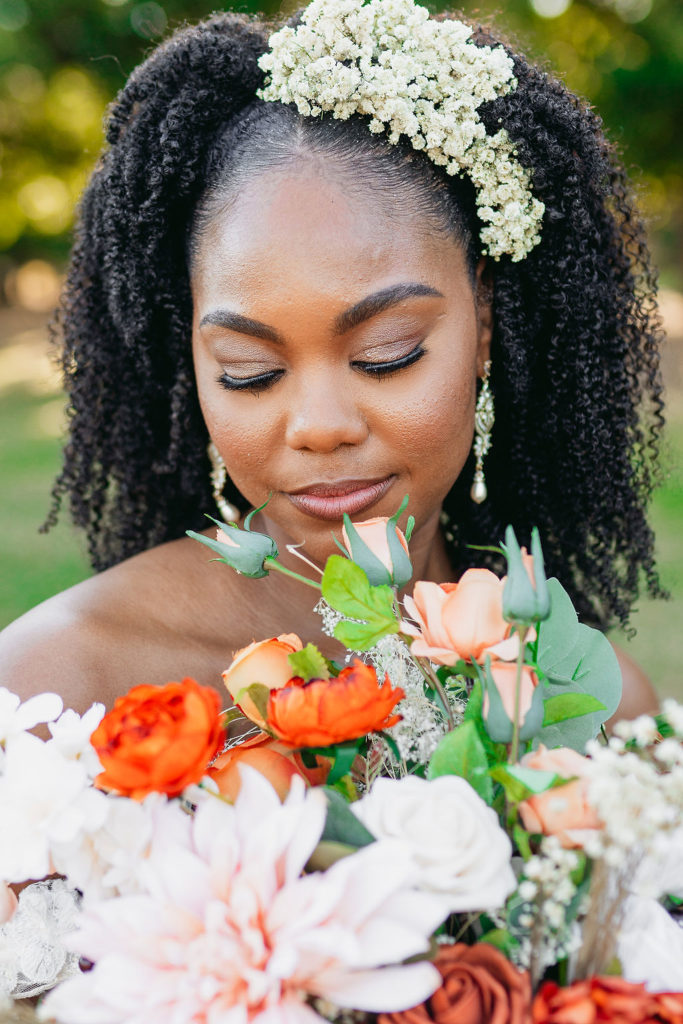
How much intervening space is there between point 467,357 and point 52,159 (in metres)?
12.8

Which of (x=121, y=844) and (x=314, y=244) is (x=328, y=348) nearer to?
(x=314, y=244)

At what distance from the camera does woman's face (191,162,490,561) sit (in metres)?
1.72

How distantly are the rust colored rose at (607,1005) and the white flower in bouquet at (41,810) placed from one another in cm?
44

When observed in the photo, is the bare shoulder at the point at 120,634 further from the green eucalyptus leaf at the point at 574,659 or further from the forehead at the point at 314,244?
the green eucalyptus leaf at the point at 574,659

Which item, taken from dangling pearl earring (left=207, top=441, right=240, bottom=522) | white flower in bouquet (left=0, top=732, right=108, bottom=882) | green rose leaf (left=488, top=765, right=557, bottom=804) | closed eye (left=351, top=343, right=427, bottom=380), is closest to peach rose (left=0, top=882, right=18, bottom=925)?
white flower in bouquet (left=0, top=732, right=108, bottom=882)

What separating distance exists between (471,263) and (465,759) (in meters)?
1.21

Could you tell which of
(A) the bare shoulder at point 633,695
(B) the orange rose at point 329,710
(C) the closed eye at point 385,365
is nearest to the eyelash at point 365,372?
(C) the closed eye at point 385,365

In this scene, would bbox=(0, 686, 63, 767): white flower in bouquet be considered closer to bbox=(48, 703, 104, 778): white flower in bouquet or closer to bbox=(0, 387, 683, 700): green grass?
bbox=(48, 703, 104, 778): white flower in bouquet

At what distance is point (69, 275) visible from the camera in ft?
8.13

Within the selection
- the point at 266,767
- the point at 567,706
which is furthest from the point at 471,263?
the point at 266,767

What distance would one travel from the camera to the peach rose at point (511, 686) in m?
1.05

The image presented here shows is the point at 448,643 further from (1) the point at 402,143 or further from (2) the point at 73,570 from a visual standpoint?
(2) the point at 73,570

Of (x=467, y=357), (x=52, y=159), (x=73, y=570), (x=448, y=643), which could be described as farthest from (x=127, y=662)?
(x=52, y=159)

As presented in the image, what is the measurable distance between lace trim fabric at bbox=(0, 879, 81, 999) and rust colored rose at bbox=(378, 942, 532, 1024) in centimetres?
55
